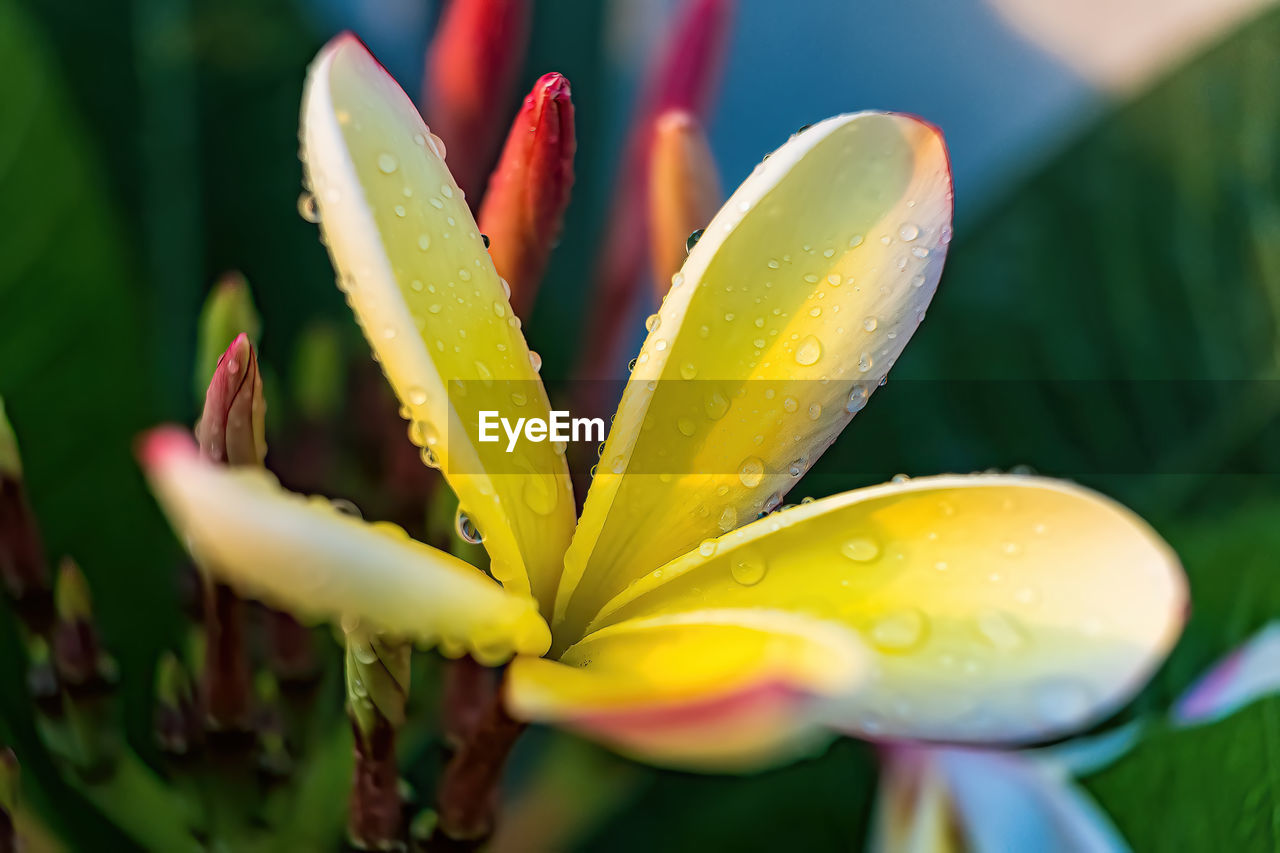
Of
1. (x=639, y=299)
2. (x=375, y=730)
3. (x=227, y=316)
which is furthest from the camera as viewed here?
(x=639, y=299)

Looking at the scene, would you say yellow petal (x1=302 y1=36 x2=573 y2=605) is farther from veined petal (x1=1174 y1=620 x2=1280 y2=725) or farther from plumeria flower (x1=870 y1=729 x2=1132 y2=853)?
veined petal (x1=1174 y1=620 x2=1280 y2=725)

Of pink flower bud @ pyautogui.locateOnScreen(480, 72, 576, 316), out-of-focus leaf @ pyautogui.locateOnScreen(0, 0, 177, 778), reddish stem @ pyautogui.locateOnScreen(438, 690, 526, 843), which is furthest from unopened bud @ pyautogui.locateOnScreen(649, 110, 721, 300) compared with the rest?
out-of-focus leaf @ pyautogui.locateOnScreen(0, 0, 177, 778)

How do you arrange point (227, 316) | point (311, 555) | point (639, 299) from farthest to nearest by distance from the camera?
point (639, 299)
point (227, 316)
point (311, 555)

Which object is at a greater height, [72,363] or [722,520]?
[722,520]

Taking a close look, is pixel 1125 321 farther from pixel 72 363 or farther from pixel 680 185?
pixel 72 363
